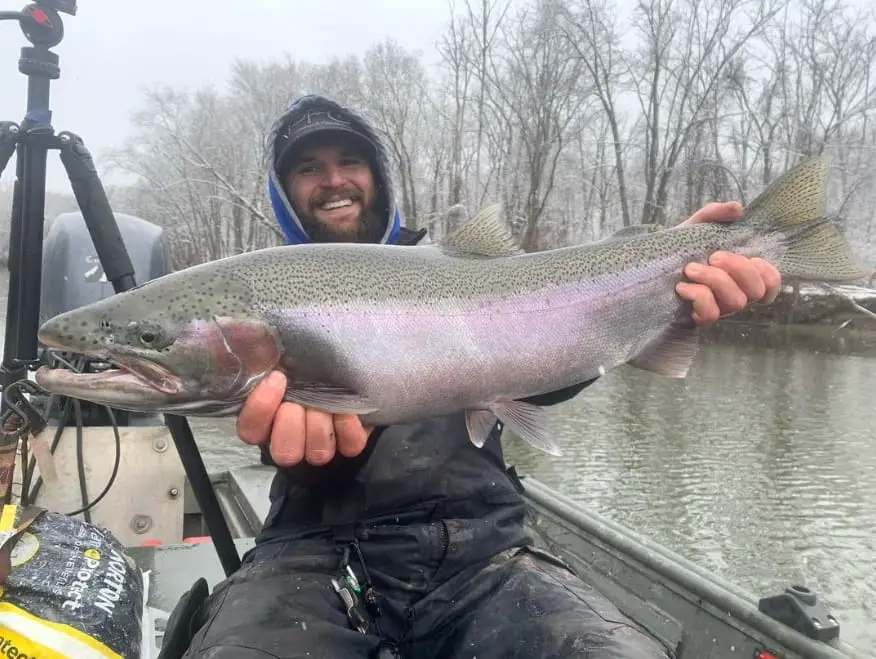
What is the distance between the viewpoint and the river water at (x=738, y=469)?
6277mm

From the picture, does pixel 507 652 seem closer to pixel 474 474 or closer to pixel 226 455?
pixel 474 474

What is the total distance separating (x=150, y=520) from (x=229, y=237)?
34766 mm

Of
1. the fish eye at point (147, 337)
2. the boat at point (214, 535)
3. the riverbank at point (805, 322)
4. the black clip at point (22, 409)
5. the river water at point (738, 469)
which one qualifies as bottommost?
the river water at point (738, 469)

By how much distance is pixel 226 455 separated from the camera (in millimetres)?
9109

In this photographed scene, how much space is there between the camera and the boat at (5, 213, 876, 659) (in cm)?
269

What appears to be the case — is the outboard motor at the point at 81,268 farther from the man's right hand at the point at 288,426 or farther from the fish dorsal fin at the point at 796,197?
the fish dorsal fin at the point at 796,197

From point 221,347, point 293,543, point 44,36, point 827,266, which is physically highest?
point 44,36

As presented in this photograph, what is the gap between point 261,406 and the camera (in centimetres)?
202

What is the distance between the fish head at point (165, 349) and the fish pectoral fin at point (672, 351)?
148 cm

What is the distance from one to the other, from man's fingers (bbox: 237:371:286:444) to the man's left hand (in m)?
1.56

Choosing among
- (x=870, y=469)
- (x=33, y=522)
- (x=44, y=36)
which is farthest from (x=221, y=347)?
(x=870, y=469)

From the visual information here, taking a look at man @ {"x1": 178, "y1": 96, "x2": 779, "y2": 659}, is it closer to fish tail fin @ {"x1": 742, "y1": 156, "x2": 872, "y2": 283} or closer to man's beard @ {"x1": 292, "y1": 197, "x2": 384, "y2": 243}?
fish tail fin @ {"x1": 742, "y1": 156, "x2": 872, "y2": 283}

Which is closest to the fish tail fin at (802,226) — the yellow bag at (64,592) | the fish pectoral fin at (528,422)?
the fish pectoral fin at (528,422)

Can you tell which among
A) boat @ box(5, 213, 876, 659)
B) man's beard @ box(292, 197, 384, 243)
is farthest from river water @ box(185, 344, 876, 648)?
man's beard @ box(292, 197, 384, 243)
